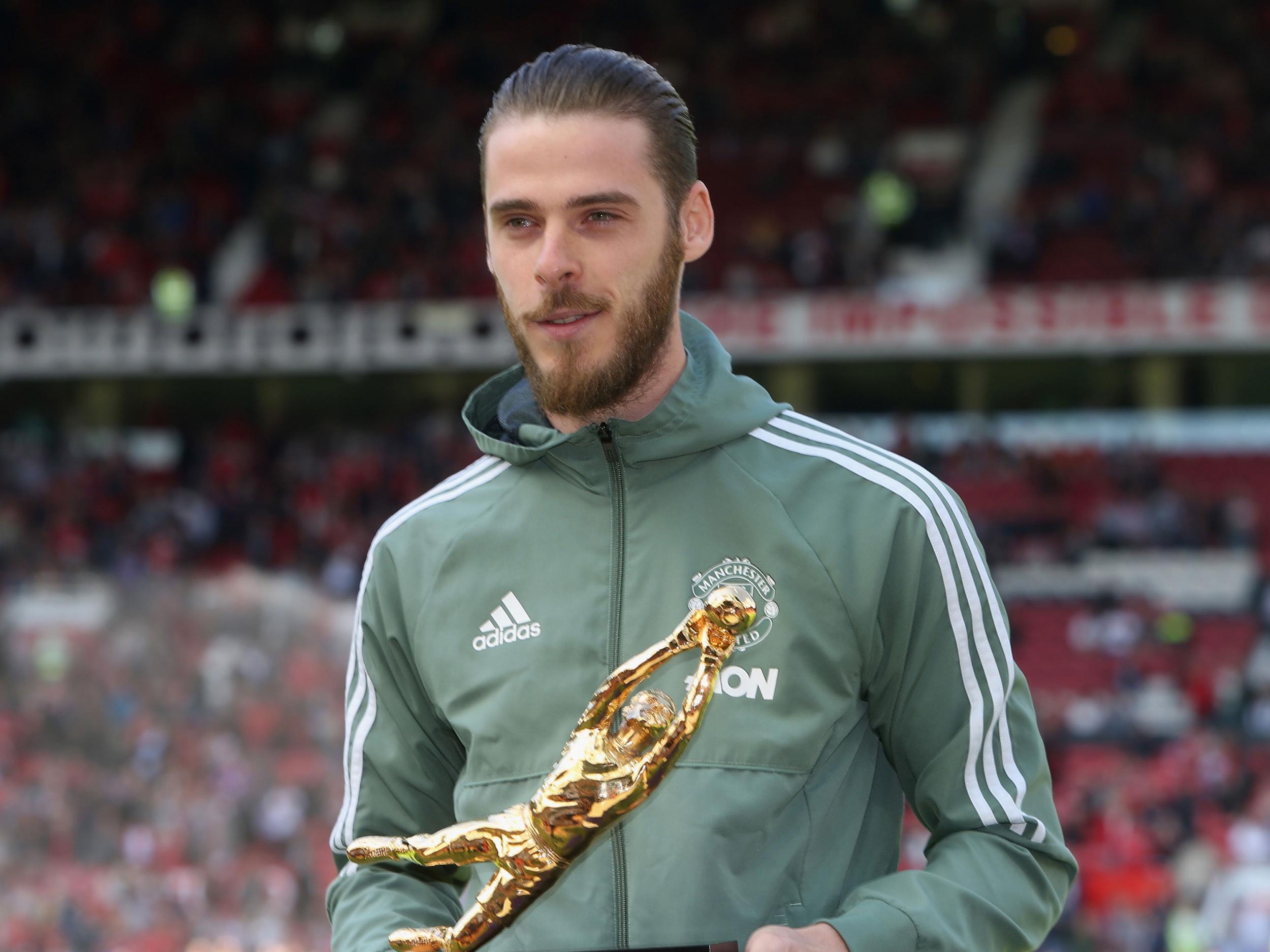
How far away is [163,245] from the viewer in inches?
672

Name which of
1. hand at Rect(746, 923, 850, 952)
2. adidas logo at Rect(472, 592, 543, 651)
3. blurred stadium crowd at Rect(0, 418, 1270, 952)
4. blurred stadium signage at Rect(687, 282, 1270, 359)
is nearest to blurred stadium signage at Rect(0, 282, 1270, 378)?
blurred stadium signage at Rect(687, 282, 1270, 359)

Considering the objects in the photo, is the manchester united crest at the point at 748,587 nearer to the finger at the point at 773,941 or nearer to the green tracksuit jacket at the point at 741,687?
the green tracksuit jacket at the point at 741,687

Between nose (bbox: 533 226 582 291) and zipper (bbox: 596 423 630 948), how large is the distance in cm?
18

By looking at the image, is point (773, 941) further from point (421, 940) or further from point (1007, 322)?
point (1007, 322)

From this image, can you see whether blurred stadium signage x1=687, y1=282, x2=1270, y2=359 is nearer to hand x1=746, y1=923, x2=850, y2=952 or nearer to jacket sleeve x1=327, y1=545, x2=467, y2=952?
jacket sleeve x1=327, y1=545, x2=467, y2=952

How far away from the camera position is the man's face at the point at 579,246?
4.74 feet

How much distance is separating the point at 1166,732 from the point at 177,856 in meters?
6.60

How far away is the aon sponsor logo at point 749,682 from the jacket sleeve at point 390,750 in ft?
1.00

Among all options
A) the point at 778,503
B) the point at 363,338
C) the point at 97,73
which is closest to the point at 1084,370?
the point at 363,338

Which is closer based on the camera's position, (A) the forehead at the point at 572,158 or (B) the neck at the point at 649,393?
(A) the forehead at the point at 572,158

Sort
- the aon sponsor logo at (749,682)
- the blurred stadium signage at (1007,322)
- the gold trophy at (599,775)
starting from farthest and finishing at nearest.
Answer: the blurred stadium signage at (1007,322)
the aon sponsor logo at (749,682)
the gold trophy at (599,775)

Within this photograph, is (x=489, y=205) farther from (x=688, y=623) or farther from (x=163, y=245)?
(x=163, y=245)

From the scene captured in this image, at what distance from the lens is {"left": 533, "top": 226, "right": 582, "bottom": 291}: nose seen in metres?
1.43

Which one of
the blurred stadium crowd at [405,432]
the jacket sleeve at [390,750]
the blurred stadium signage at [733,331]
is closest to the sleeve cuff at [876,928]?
the jacket sleeve at [390,750]
